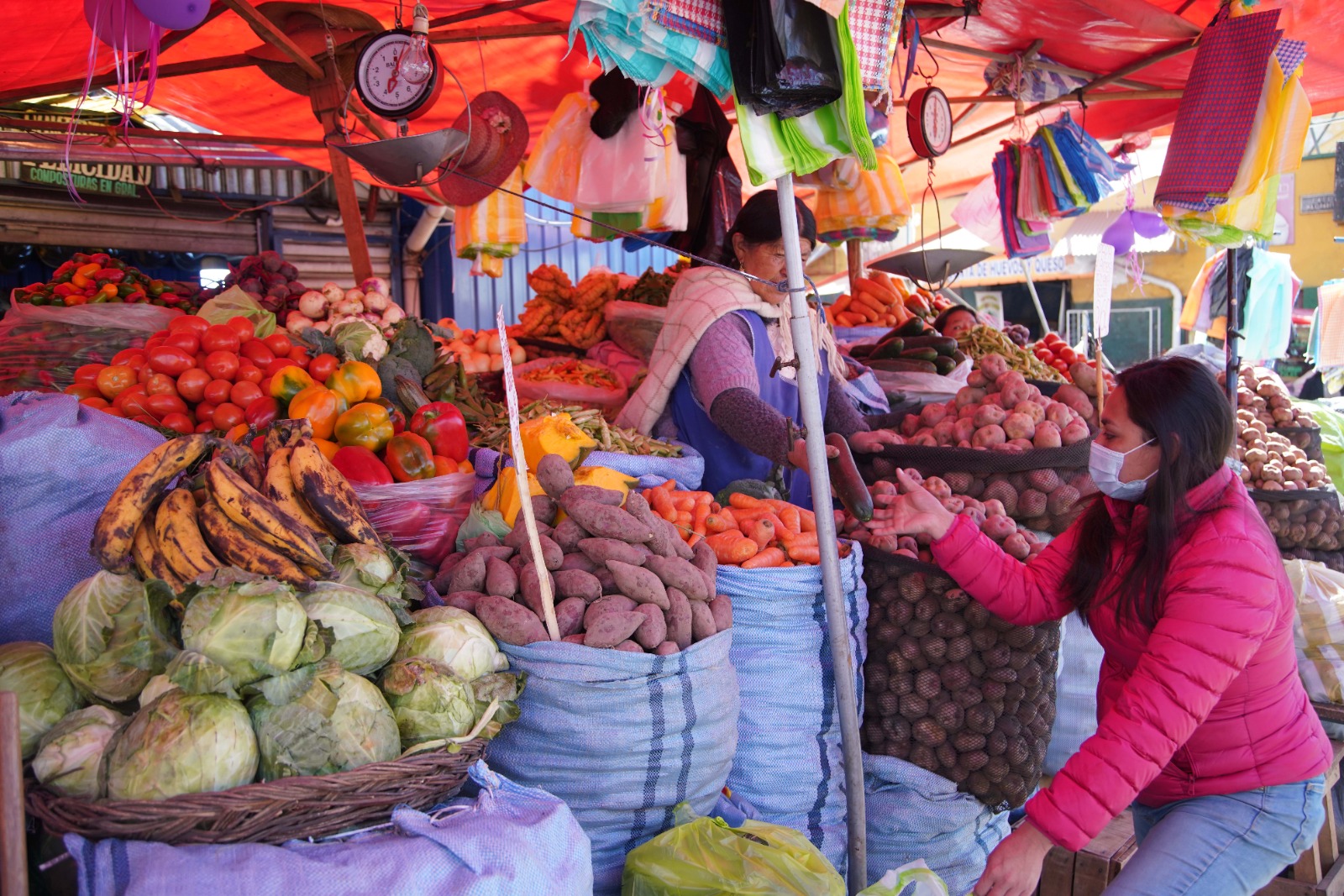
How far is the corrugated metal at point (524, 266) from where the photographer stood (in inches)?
398

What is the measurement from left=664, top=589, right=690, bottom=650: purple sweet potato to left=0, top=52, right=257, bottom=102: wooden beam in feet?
13.7

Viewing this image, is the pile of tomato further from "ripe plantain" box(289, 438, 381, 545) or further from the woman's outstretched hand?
the woman's outstretched hand

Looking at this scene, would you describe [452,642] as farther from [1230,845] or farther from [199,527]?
[1230,845]

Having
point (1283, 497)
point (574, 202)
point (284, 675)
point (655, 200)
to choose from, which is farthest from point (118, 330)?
point (1283, 497)

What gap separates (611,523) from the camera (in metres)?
2.18

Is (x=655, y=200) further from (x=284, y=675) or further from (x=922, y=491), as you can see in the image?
Answer: (x=284, y=675)

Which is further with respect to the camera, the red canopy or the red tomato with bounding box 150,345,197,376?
the red canopy

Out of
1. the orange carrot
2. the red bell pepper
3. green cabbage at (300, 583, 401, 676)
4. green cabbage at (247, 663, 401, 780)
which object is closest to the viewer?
green cabbage at (247, 663, 401, 780)

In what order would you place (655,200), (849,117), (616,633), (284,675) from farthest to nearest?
(655,200)
(849,117)
(616,633)
(284,675)

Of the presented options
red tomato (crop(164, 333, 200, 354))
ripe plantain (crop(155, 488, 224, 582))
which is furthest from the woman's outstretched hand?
red tomato (crop(164, 333, 200, 354))

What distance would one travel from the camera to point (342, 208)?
510 cm

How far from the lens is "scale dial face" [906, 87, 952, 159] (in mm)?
4809

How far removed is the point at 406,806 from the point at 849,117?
1735 millimetres

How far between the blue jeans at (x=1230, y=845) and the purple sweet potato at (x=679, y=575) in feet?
3.48
